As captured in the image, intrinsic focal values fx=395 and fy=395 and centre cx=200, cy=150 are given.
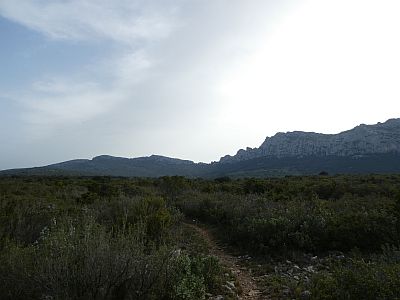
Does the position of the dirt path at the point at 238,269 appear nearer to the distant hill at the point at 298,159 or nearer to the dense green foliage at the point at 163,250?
the dense green foliage at the point at 163,250

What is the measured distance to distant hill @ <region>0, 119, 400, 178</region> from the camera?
105 meters

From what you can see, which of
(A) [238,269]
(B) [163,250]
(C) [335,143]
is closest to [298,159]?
(C) [335,143]

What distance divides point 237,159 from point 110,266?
167126mm

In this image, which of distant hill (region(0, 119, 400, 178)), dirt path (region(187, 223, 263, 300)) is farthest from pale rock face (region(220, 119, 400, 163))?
dirt path (region(187, 223, 263, 300))

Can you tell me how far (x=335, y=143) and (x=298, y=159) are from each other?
1343 centimetres

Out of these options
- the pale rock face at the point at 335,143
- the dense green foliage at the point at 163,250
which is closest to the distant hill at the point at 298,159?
the pale rock face at the point at 335,143

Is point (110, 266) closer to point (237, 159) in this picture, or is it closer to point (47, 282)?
point (47, 282)

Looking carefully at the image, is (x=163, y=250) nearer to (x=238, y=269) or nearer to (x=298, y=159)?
(x=238, y=269)

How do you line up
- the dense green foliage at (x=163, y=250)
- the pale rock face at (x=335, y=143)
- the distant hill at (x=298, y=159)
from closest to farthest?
the dense green foliage at (x=163, y=250) < the distant hill at (x=298, y=159) < the pale rock face at (x=335, y=143)

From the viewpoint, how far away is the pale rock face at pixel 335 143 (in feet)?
378

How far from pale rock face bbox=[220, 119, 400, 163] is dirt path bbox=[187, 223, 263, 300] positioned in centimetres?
10692

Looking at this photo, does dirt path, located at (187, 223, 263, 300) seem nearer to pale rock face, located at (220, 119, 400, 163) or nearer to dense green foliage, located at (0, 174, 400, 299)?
dense green foliage, located at (0, 174, 400, 299)

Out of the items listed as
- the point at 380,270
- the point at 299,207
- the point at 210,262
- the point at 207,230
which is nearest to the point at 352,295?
the point at 380,270

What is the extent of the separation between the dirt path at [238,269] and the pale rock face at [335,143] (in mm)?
106922
